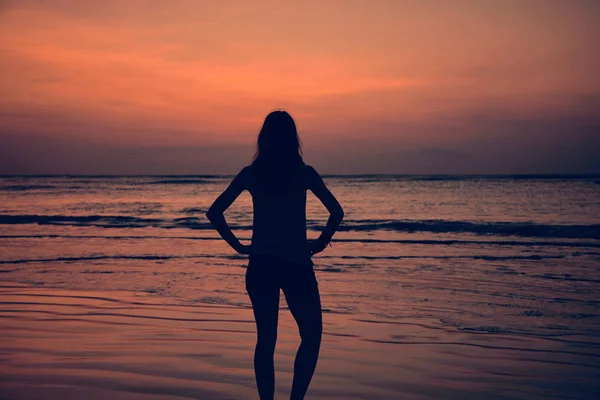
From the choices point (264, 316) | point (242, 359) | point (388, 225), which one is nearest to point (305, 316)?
point (264, 316)

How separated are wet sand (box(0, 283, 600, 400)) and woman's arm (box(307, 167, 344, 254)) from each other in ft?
5.39

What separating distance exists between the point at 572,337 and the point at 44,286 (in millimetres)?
7792

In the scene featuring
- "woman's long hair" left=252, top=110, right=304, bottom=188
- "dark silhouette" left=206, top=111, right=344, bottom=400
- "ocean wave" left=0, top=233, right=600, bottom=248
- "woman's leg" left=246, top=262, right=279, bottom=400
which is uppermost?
"woman's long hair" left=252, top=110, right=304, bottom=188

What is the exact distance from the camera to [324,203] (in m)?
3.81

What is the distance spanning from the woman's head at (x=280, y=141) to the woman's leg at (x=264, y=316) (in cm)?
63

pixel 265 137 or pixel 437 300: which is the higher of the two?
pixel 265 137

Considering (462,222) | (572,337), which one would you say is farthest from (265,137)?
(462,222)

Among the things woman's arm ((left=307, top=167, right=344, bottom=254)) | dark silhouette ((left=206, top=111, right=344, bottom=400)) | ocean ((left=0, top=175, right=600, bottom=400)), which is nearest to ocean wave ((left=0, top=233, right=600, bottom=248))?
ocean ((left=0, top=175, right=600, bottom=400))

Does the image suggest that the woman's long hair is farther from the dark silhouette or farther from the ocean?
the ocean

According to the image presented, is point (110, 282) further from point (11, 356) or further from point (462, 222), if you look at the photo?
point (462, 222)

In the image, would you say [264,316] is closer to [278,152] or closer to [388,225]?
[278,152]

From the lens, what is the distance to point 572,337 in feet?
22.5

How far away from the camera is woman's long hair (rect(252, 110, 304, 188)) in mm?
3617

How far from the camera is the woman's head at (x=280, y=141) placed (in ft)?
11.9
